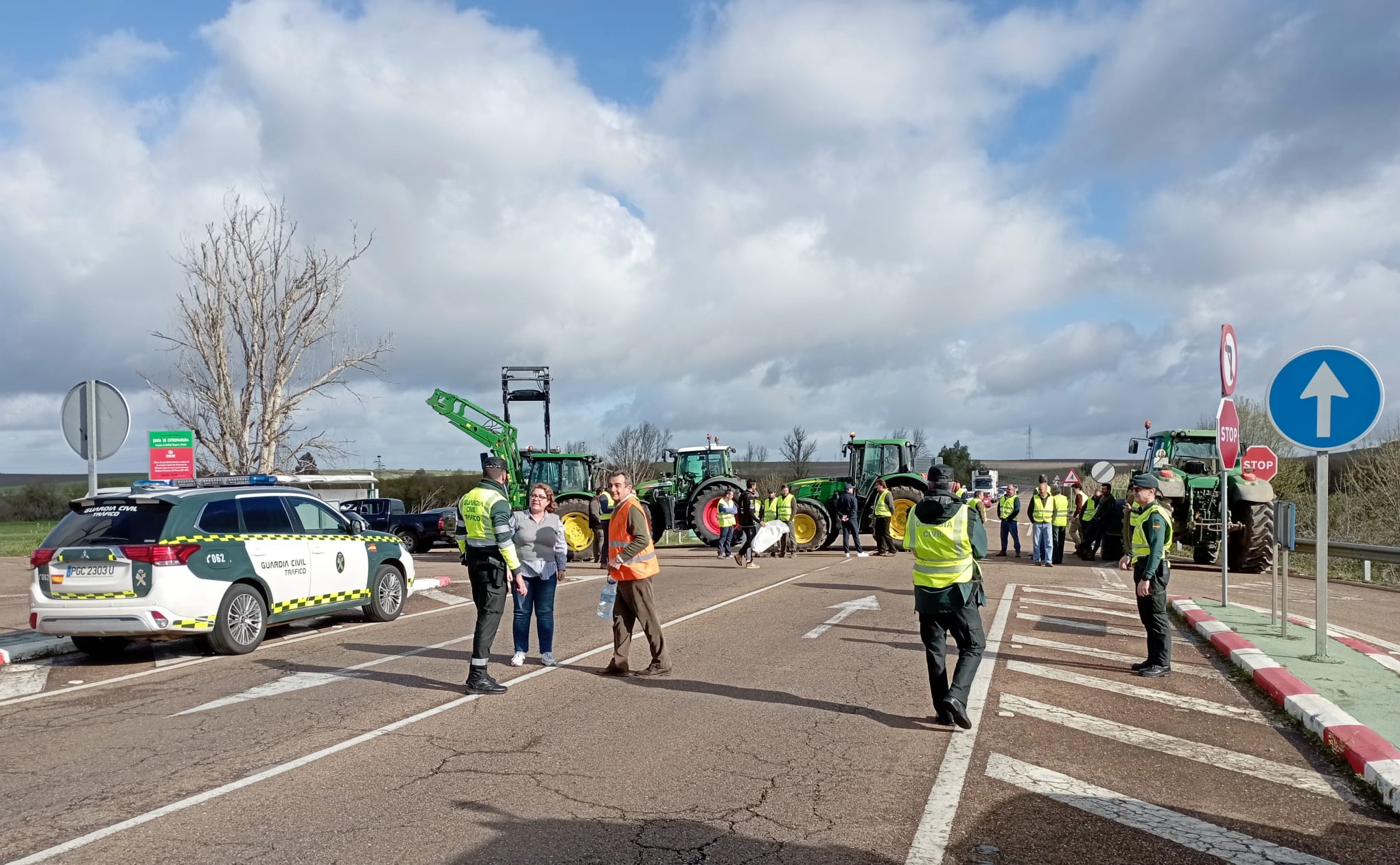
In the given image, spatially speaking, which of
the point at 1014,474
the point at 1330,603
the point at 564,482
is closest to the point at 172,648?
the point at 564,482

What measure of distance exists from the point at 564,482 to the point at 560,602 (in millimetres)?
9760

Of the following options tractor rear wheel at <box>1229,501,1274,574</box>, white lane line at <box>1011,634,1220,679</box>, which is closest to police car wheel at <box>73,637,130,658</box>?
white lane line at <box>1011,634,1220,679</box>

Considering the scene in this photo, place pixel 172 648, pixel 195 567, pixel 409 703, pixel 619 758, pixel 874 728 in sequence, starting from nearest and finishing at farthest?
pixel 619 758 < pixel 874 728 < pixel 409 703 < pixel 195 567 < pixel 172 648

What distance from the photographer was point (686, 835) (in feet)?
16.2

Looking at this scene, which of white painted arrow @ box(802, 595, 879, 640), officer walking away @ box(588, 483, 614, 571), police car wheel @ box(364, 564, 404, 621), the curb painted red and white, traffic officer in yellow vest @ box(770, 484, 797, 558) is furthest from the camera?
traffic officer in yellow vest @ box(770, 484, 797, 558)

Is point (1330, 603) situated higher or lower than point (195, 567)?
lower

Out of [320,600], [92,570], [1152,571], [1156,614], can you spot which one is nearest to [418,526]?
[320,600]

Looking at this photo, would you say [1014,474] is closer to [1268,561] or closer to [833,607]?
[1268,561]

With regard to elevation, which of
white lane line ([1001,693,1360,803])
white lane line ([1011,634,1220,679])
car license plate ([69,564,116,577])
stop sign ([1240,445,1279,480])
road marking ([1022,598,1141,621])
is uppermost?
stop sign ([1240,445,1279,480])

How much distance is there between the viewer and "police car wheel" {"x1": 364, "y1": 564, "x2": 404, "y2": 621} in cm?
1333

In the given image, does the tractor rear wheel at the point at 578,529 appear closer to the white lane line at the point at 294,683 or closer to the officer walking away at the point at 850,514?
the officer walking away at the point at 850,514

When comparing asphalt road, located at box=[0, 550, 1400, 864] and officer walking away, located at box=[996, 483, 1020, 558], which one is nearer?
asphalt road, located at box=[0, 550, 1400, 864]

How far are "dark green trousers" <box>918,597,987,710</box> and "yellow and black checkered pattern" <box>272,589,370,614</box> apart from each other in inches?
293

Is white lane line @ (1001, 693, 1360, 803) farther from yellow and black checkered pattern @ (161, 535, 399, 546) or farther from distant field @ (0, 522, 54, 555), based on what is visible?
distant field @ (0, 522, 54, 555)
